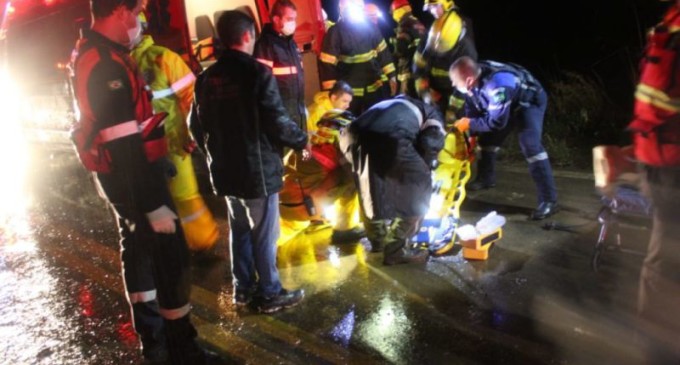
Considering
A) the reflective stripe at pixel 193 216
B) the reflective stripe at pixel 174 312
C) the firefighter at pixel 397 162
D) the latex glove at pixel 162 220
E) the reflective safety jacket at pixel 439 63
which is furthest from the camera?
the reflective safety jacket at pixel 439 63

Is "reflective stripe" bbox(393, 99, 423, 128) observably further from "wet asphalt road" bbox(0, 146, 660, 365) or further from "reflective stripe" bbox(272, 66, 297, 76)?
"reflective stripe" bbox(272, 66, 297, 76)

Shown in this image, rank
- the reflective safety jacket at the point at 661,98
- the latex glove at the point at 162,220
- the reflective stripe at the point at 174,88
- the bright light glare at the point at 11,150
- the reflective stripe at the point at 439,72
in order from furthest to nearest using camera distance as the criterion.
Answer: the bright light glare at the point at 11,150, the reflective stripe at the point at 439,72, the reflective stripe at the point at 174,88, the latex glove at the point at 162,220, the reflective safety jacket at the point at 661,98

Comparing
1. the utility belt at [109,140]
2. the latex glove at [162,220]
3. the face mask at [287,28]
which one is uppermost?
the face mask at [287,28]

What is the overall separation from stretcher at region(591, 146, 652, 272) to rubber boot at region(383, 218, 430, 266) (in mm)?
1202

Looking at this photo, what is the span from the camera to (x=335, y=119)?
4.65 m

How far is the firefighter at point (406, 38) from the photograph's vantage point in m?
7.25

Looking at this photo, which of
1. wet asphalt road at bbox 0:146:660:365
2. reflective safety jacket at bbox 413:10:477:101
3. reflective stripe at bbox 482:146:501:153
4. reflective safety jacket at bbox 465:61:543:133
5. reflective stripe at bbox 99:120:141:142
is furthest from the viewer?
reflective safety jacket at bbox 413:10:477:101

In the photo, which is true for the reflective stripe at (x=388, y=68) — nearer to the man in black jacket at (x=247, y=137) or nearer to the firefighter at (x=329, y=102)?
the firefighter at (x=329, y=102)

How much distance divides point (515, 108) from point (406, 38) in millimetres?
2832

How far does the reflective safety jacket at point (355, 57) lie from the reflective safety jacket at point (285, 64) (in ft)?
3.35

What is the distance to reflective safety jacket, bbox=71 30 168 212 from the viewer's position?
2584mm

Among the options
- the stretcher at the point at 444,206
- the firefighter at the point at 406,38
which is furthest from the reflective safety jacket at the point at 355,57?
the stretcher at the point at 444,206

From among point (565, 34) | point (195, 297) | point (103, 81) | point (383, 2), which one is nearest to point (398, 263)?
point (195, 297)

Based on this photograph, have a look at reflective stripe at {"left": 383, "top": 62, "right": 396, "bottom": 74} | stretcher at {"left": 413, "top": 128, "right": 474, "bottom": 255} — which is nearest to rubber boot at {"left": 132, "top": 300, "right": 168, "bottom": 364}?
stretcher at {"left": 413, "top": 128, "right": 474, "bottom": 255}
